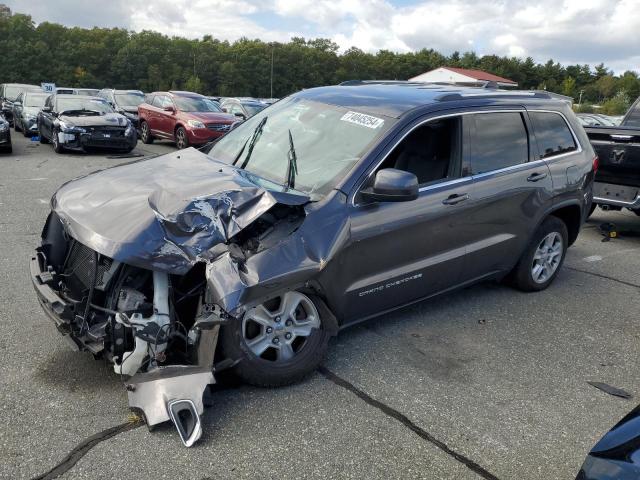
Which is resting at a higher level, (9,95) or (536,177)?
(536,177)

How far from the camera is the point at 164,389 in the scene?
9.22 ft

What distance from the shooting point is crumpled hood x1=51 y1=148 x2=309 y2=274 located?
9.44 ft

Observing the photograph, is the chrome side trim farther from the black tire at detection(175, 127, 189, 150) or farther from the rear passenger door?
the black tire at detection(175, 127, 189, 150)

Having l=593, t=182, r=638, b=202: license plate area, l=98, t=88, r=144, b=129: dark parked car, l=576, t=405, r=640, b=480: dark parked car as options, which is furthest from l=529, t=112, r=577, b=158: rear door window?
l=98, t=88, r=144, b=129: dark parked car

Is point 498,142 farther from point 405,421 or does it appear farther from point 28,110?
point 28,110

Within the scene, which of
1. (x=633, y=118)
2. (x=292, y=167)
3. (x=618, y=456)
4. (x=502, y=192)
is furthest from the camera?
(x=633, y=118)

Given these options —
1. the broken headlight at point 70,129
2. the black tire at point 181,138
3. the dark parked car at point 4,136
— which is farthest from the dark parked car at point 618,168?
the dark parked car at point 4,136

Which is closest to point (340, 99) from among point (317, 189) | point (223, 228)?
point (317, 189)

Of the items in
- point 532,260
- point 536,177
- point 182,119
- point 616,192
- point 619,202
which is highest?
point 536,177

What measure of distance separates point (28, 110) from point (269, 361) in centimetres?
1663

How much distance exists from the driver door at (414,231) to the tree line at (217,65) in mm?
52078

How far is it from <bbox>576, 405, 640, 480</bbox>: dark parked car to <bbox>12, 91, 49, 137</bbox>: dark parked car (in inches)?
695

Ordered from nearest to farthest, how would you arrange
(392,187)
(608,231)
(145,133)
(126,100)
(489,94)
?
(392,187), (489,94), (608,231), (145,133), (126,100)

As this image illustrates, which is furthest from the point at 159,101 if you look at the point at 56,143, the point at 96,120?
the point at 56,143
